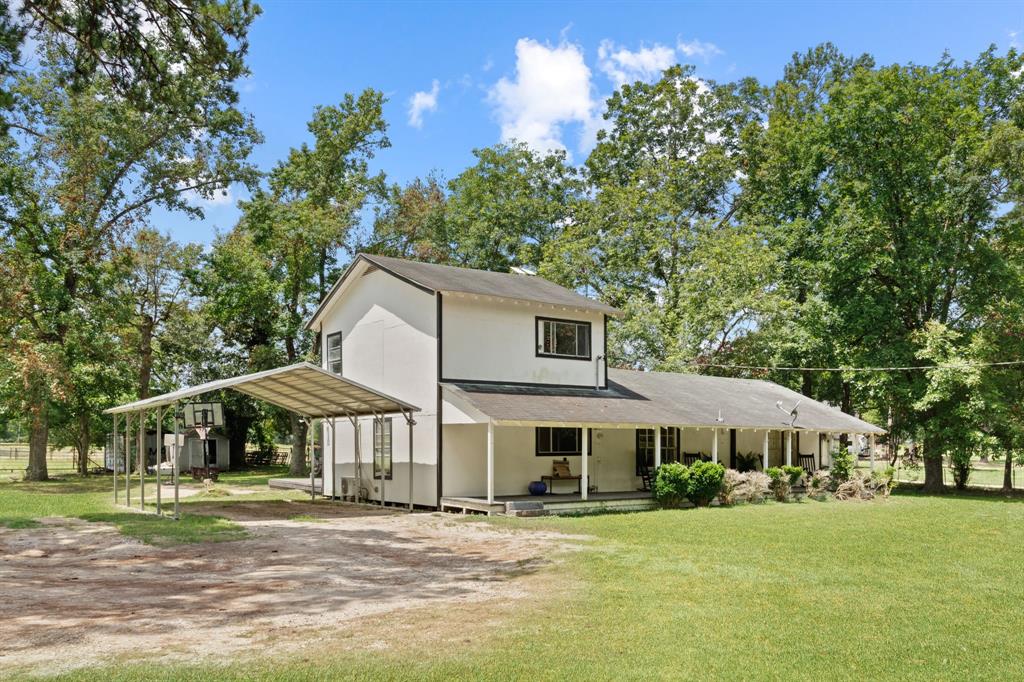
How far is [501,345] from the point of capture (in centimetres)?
2041

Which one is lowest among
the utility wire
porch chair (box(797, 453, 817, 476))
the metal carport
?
porch chair (box(797, 453, 817, 476))

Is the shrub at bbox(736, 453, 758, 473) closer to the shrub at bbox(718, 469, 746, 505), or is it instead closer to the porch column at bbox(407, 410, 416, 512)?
the shrub at bbox(718, 469, 746, 505)

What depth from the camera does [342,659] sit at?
245 inches

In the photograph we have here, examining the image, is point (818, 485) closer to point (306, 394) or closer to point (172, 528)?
point (306, 394)

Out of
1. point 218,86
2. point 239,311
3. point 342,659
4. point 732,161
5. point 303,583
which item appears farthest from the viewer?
point 732,161

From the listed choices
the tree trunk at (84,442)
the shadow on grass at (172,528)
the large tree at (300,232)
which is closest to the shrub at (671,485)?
the shadow on grass at (172,528)

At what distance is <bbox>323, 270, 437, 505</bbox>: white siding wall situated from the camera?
63.6ft

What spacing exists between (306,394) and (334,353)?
309 centimetres

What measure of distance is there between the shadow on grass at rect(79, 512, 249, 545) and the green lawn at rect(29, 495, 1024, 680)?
6.43m

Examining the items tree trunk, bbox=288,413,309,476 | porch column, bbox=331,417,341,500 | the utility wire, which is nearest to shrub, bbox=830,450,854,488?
the utility wire

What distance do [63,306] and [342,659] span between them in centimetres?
2698

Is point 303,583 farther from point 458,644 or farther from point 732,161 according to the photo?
point 732,161

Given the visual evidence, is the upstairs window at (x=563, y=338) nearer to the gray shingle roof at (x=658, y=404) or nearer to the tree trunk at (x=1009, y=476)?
the gray shingle roof at (x=658, y=404)

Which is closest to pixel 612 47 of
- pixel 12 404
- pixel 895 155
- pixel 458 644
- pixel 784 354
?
pixel 895 155
